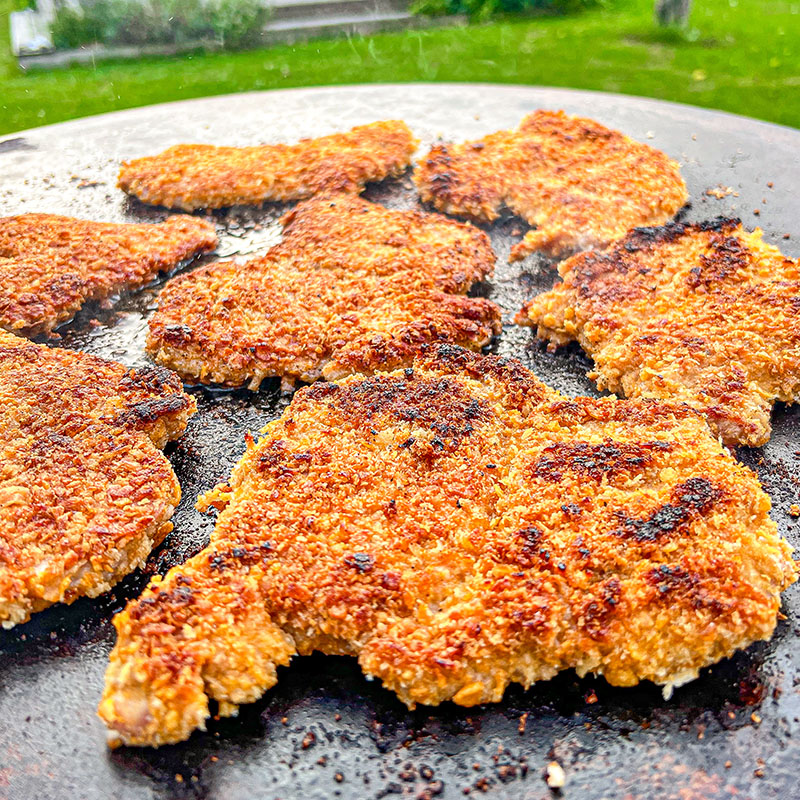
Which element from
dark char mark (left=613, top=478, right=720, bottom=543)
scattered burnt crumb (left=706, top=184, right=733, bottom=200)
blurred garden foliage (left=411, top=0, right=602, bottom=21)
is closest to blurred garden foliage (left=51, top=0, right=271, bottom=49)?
blurred garden foliage (left=411, top=0, right=602, bottom=21)

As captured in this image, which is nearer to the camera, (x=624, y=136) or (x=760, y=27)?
(x=624, y=136)

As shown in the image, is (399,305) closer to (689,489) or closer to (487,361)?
(487,361)

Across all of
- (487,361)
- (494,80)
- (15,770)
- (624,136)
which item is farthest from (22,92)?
(15,770)

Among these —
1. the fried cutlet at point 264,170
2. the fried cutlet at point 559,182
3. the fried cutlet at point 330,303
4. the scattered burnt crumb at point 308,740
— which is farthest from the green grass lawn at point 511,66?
the scattered burnt crumb at point 308,740

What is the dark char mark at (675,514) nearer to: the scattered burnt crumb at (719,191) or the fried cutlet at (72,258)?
the scattered burnt crumb at (719,191)

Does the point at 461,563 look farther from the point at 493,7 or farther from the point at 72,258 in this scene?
the point at 493,7

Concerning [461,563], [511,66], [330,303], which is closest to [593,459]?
[461,563]
